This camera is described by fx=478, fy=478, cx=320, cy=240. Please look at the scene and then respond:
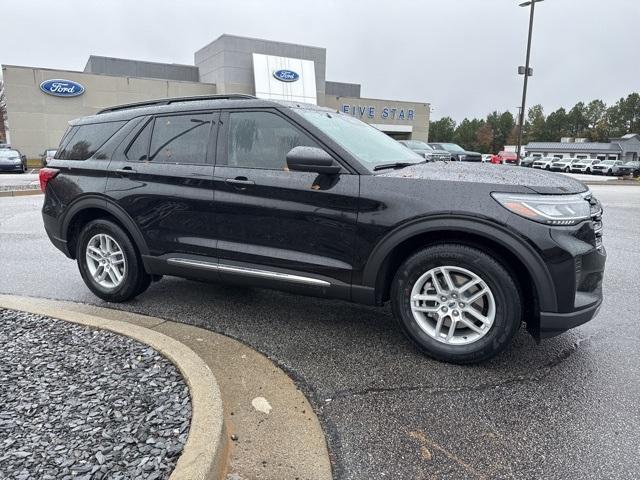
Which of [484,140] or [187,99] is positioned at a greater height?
[484,140]

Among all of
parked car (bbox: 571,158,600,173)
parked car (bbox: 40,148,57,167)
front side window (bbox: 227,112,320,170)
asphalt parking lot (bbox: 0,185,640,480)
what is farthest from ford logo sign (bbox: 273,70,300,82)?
front side window (bbox: 227,112,320,170)

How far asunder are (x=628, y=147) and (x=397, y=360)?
90.8 meters

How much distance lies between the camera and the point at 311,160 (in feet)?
11.0

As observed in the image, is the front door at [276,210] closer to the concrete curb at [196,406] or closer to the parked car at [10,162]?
the concrete curb at [196,406]

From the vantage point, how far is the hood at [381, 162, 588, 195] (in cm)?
310

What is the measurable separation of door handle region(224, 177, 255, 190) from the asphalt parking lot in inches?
46.9

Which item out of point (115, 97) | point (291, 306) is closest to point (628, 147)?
point (115, 97)

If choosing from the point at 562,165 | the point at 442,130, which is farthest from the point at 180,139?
the point at 442,130

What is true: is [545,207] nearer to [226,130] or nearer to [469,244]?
[469,244]

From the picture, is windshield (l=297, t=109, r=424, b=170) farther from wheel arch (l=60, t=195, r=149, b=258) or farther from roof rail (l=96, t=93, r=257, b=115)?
wheel arch (l=60, t=195, r=149, b=258)

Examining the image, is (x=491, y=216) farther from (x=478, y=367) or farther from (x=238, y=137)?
(x=238, y=137)

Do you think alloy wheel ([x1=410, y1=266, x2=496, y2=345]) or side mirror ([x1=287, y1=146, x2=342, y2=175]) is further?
side mirror ([x1=287, y1=146, x2=342, y2=175])

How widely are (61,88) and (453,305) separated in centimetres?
3968

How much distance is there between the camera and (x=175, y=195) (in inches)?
161
